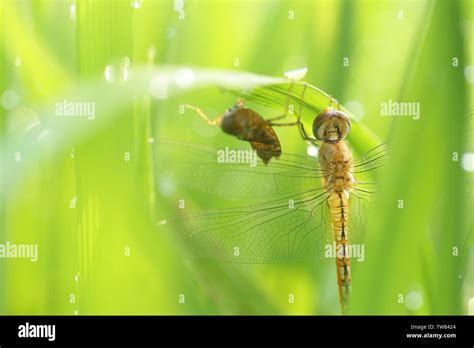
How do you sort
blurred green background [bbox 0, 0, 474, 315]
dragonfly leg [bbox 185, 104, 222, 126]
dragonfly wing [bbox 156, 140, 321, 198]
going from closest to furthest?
blurred green background [bbox 0, 0, 474, 315], dragonfly wing [bbox 156, 140, 321, 198], dragonfly leg [bbox 185, 104, 222, 126]

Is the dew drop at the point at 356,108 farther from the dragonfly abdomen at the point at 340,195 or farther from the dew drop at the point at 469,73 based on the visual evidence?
the dew drop at the point at 469,73

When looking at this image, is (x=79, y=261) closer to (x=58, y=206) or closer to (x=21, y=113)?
(x=58, y=206)

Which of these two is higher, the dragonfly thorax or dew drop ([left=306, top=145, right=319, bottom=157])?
dew drop ([left=306, top=145, right=319, bottom=157])

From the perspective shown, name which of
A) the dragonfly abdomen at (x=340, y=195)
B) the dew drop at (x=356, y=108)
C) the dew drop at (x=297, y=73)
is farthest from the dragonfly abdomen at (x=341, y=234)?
the dew drop at (x=297, y=73)

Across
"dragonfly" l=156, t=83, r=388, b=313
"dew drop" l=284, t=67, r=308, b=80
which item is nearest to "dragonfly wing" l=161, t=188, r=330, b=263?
"dragonfly" l=156, t=83, r=388, b=313

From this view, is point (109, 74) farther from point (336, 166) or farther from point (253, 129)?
point (336, 166)

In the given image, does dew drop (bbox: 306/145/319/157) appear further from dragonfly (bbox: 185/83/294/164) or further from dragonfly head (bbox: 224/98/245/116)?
dragonfly head (bbox: 224/98/245/116)

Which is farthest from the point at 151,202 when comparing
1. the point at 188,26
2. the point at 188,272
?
the point at 188,26

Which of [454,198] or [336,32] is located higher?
[336,32]
